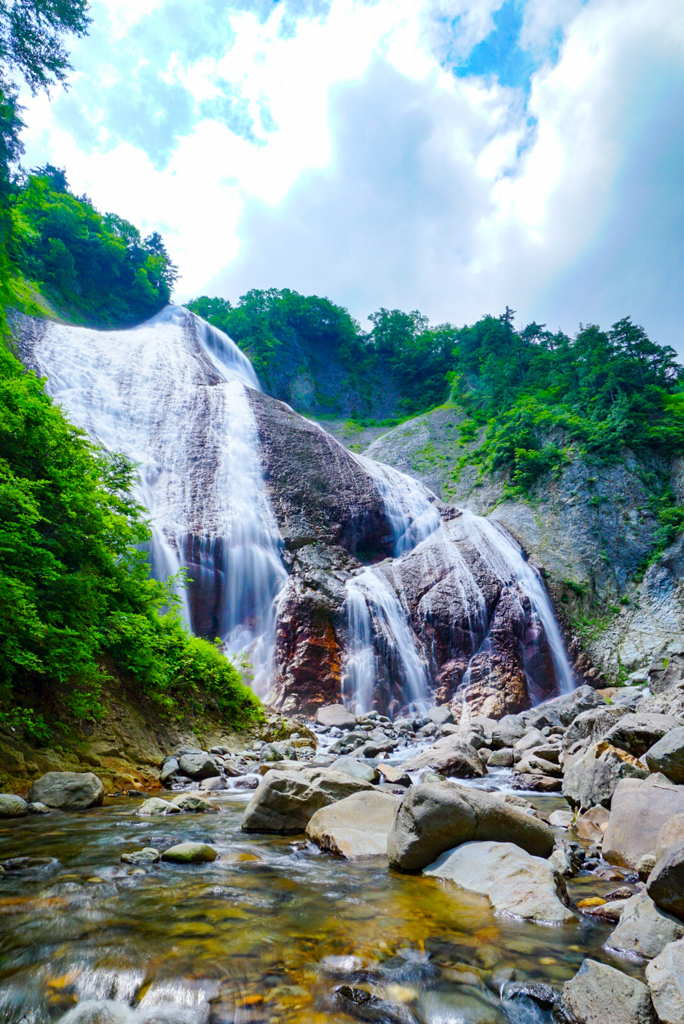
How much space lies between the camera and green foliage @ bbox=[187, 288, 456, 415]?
4656cm

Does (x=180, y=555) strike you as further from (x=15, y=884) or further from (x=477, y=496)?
(x=477, y=496)

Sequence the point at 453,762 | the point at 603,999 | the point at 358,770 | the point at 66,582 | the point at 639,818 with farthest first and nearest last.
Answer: the point at 453,762, the point at 358,770, the point at 66,582, the point at 639,818, the point at 603,999

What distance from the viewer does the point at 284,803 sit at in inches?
219

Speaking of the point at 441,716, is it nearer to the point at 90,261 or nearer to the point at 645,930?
the point at 645,930

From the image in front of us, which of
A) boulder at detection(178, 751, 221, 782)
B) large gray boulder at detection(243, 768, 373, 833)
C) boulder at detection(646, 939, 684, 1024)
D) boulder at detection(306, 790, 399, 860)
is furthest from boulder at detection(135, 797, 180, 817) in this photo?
boulder at detection(646, 939, 684, 1024)

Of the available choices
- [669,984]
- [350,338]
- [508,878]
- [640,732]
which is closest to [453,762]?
[640,732]

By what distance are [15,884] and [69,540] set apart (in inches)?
189

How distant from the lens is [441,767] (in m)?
8.55

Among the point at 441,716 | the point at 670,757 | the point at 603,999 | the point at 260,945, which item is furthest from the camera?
the point at 441,716

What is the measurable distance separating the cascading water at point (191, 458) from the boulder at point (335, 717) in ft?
9.08

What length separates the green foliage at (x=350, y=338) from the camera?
46.6 metres

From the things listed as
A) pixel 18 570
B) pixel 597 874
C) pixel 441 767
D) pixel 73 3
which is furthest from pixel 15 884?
pixel 73 3

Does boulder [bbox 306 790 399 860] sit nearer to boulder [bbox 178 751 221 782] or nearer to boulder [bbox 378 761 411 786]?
boulder [bbox 378 761 411 786]

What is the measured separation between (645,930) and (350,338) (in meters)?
51.5
